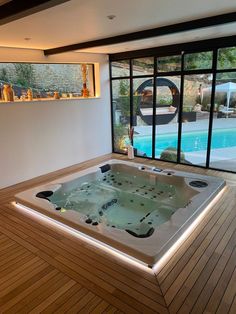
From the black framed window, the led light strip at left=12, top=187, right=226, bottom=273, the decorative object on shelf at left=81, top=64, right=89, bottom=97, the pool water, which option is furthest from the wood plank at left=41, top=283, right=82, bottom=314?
the decorative object on shelf at left=81, top=64, right=89, bottom=97

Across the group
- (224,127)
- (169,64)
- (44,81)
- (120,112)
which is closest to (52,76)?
(44,81)

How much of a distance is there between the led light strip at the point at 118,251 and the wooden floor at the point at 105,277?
5 centimetres

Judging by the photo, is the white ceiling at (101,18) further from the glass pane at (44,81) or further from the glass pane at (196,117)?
the glass pane at (196,117)

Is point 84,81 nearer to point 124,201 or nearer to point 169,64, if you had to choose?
point 169,64

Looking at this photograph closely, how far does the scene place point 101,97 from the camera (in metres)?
6.59

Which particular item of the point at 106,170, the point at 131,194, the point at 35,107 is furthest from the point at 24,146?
the point at 131,194

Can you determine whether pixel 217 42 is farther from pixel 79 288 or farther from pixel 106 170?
pixel 79 288

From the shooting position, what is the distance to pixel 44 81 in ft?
18.4

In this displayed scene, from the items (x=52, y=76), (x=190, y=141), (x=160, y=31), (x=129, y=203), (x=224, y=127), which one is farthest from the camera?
(x=190, y=141)

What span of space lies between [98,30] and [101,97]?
9.75 ft

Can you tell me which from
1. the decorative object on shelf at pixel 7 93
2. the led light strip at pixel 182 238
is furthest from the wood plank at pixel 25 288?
the decorative object on shelf at pixel 7 93

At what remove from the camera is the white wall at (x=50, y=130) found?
15.8 ft

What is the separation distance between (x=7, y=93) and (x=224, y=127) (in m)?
4.52

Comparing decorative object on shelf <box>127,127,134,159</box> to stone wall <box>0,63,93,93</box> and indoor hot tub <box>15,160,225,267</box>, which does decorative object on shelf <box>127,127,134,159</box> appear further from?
stone wall <box>0,63,93,93</box>
